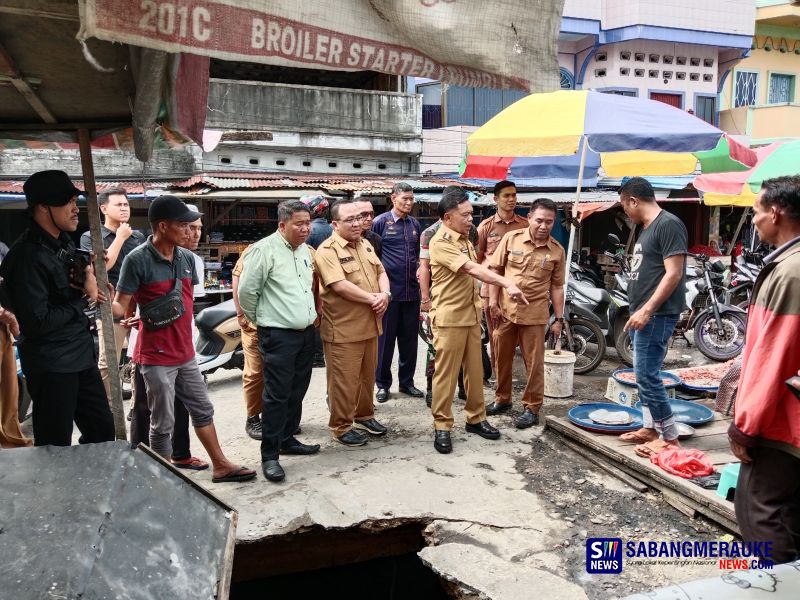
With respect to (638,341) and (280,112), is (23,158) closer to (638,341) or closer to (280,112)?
(280,112)

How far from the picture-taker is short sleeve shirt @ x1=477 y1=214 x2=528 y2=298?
6.00 meters

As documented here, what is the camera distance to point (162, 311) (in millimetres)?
3656

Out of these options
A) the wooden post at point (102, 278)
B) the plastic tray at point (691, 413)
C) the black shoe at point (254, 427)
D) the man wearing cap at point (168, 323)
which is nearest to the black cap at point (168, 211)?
the man wearing cap at point (168, 323)

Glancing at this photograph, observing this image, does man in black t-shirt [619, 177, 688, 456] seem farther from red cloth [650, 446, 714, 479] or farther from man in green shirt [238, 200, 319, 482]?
man in green shirt [238, 200, 319, 482]

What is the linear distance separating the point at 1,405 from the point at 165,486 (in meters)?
2.55

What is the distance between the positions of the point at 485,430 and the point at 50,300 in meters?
3.16

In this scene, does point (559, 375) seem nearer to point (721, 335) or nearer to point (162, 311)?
point (721, 335)

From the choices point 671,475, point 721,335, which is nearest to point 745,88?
point 721,335

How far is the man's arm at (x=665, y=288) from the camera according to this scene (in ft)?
12.8

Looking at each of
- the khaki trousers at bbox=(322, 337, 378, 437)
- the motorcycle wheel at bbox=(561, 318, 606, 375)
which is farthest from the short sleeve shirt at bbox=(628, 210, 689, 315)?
the motorcycle wheel at bbox=(561, 318, 606, 375)

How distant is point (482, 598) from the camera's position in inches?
116

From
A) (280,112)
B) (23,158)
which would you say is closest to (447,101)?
(280,112)

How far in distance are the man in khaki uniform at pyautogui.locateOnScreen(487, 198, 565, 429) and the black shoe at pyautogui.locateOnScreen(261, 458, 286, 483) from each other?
6.62 ft

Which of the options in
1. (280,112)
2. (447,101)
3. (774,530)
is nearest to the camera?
(774,530)
